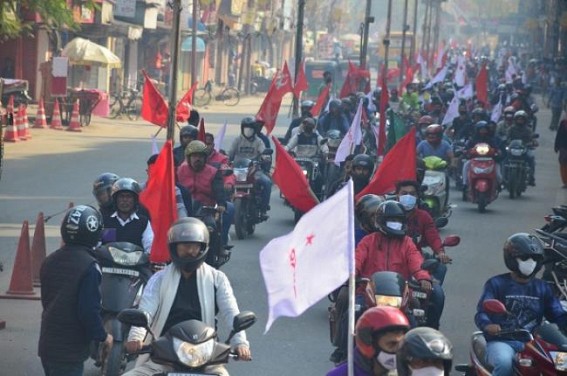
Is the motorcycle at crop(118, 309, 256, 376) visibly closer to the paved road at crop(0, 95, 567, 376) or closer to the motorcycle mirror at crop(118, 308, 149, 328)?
the motorcycle mirror at crop(118, 308, 149, 328)

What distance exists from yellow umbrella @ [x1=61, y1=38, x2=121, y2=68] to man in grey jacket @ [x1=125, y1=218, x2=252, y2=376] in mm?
30743

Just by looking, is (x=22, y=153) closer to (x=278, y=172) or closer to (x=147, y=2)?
(x=278, y=172)

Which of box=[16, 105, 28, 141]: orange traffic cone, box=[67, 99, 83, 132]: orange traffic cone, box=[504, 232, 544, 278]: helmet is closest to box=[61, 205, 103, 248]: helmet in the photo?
box=[504, 232, 544, 278]: helmet

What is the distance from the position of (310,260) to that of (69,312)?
6.90 ft

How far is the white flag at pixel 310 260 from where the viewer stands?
20.8 ft

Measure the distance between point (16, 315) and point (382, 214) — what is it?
11.8 feet

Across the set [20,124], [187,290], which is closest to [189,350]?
[187,290]

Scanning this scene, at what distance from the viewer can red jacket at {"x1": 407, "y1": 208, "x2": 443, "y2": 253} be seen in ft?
40.8

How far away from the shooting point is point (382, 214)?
1075cm

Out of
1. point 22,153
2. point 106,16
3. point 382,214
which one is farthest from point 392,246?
point 106,16

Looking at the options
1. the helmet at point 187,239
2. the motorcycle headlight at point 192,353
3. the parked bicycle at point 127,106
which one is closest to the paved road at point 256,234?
the helmet at point 187,239

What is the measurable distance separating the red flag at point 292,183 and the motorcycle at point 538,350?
4785 millimetres

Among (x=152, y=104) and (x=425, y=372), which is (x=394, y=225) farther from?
(x=152, y=104)

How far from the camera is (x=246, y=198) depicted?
1812 cm
